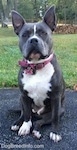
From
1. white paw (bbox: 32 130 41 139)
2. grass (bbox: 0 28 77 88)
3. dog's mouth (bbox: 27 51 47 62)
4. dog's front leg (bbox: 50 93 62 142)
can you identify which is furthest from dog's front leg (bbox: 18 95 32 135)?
grass (bbox: 0 28 77 88)

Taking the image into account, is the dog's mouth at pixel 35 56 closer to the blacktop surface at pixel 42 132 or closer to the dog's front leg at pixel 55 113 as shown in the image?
the dog's front leg at pixel 55 113

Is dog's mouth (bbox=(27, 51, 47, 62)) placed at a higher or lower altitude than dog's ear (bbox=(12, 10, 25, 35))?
lower

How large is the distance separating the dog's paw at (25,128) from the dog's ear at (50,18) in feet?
3.32

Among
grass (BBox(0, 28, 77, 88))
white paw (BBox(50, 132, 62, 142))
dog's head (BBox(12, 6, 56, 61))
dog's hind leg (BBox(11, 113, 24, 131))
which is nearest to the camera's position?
dog's head (BBox(12, 6, 56, 61))

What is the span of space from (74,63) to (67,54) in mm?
1767

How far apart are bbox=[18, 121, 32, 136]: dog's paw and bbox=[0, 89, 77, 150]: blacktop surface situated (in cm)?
5

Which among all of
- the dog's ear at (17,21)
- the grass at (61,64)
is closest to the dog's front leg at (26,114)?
the dog's ear at (17,21)

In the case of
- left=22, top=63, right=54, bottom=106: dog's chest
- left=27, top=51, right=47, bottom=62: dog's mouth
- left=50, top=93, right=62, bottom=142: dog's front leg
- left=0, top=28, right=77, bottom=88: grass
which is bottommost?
left=0, top=28, right=77, bottom=88: grass

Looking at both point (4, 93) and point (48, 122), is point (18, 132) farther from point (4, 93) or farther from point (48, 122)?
point (4, 93)

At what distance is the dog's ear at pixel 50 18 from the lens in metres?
3.72

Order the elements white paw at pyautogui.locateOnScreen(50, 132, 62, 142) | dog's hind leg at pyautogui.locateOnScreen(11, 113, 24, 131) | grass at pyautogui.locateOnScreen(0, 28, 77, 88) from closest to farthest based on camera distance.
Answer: white paw at pyautogui.locateOnScreen(50, 132, 62, 142), dog's hind leg at pyautogui.locateOnScreen(11, 113, 24, 131), grass at pyautogui.locateOnScreen(0, 28, 77, 88)

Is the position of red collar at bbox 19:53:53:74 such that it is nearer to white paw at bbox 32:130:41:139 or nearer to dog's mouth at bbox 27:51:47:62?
dog's mouth at bbox 27:51:47:62

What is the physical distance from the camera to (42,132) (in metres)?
3.82

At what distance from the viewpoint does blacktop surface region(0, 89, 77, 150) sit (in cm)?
352
